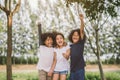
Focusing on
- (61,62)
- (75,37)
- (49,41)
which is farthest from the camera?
(49,41)

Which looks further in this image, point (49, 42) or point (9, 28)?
point (9, 28)

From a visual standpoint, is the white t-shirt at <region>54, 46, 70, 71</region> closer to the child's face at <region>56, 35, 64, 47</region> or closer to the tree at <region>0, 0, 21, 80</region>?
the child's face at <region>56, 35, 64, 47</region>

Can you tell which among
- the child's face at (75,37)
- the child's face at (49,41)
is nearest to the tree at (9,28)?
the child's face at (49,41)

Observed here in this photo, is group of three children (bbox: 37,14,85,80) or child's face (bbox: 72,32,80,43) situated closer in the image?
group of three children (bbox: 37,14,85,80)

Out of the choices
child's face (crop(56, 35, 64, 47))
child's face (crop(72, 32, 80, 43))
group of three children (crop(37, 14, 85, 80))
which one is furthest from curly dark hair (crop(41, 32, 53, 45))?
child's face (crop(72, 32, 80, 43))

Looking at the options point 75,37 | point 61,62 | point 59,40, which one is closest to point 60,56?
point 61,62

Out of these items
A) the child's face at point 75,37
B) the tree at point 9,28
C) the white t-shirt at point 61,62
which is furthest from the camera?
the tree at point 9,28

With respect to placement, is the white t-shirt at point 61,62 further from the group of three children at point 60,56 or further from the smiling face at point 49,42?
the smiling face at point 49,42

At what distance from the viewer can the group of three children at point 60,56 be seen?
5.84m

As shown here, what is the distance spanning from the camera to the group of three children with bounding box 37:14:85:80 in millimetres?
5844

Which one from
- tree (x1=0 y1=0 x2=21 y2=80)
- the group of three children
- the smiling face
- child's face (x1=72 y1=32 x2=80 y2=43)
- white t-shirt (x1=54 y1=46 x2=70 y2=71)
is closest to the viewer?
the group of three children

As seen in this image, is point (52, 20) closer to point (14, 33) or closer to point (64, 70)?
point (14, 33)

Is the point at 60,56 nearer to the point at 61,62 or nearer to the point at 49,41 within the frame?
the point at 61,62

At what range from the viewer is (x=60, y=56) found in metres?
6.15
